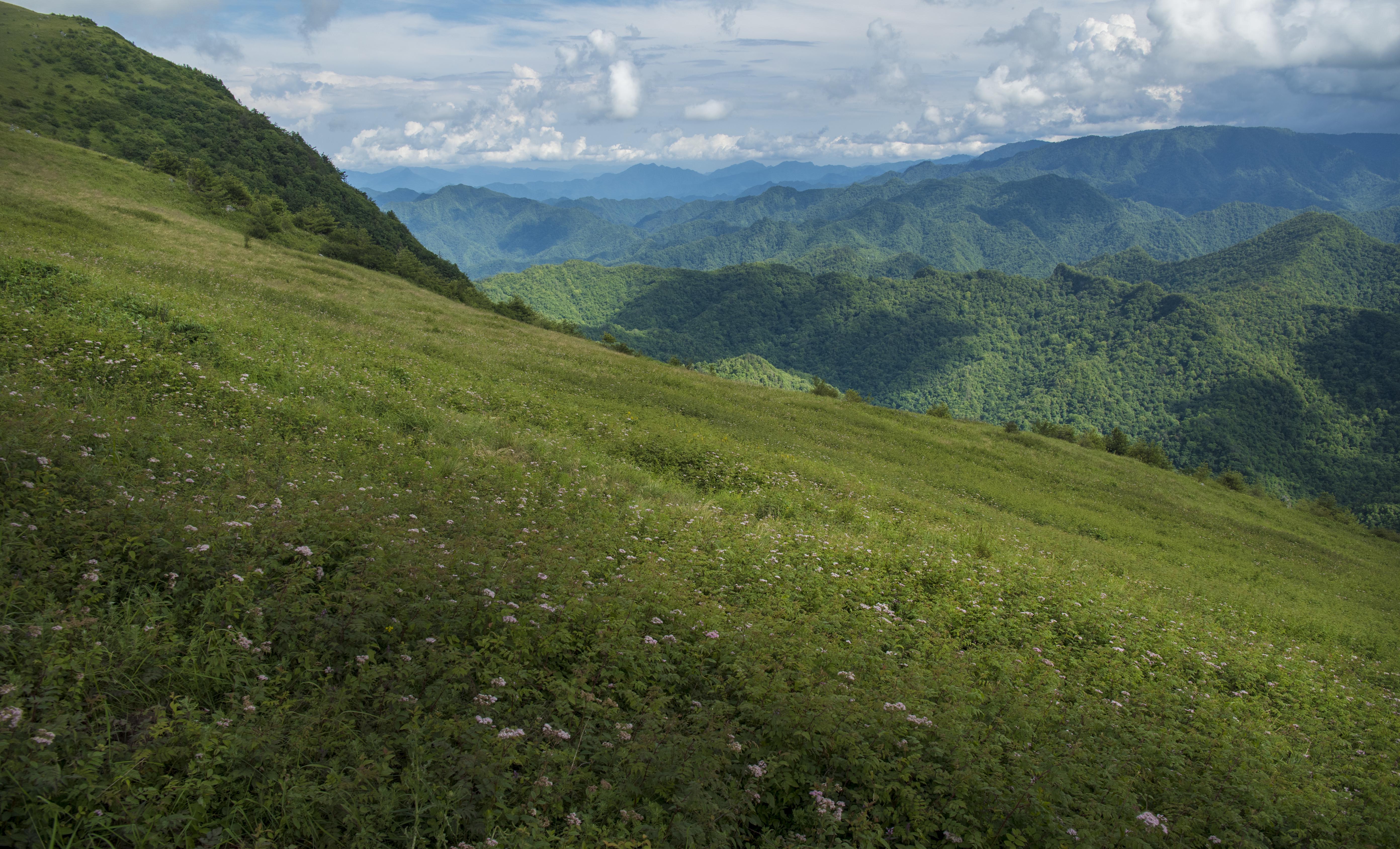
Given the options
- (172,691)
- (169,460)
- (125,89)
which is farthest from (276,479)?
(125,89)

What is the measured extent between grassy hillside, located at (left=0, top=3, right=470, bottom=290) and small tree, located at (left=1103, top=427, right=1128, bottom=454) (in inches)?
2773

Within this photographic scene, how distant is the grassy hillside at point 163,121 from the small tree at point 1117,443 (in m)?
70.4

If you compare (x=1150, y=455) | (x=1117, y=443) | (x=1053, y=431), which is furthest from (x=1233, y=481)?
(x=1053, y=431)

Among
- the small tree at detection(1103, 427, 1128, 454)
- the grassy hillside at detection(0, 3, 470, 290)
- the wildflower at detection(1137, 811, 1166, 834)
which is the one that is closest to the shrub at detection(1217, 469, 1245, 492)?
the small tree at detection(1103, 427, 1128, 454)

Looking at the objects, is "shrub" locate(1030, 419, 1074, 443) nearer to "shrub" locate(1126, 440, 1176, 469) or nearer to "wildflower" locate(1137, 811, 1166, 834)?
"shrub" locate(1126, 440, 1176, 469)

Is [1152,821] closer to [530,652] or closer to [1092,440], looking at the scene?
[530,652]

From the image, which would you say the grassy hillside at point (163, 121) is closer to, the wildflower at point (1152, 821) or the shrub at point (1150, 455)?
the wildflower at point (1152, 821)

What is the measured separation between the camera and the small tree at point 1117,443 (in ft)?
212

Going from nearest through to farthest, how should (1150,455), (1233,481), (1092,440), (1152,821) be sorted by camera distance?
1. (1152,821)
2. (1150,455)
3. (1233,481)
4. (1092,440)

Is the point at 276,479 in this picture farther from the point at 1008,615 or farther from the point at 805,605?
the point at 1008,615

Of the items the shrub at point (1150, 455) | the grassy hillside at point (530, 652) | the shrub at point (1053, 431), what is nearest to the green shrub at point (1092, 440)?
the shrub at point (1053, 431)

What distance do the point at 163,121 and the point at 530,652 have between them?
106 meters

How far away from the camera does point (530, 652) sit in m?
6.06

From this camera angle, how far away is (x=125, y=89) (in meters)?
80.1
